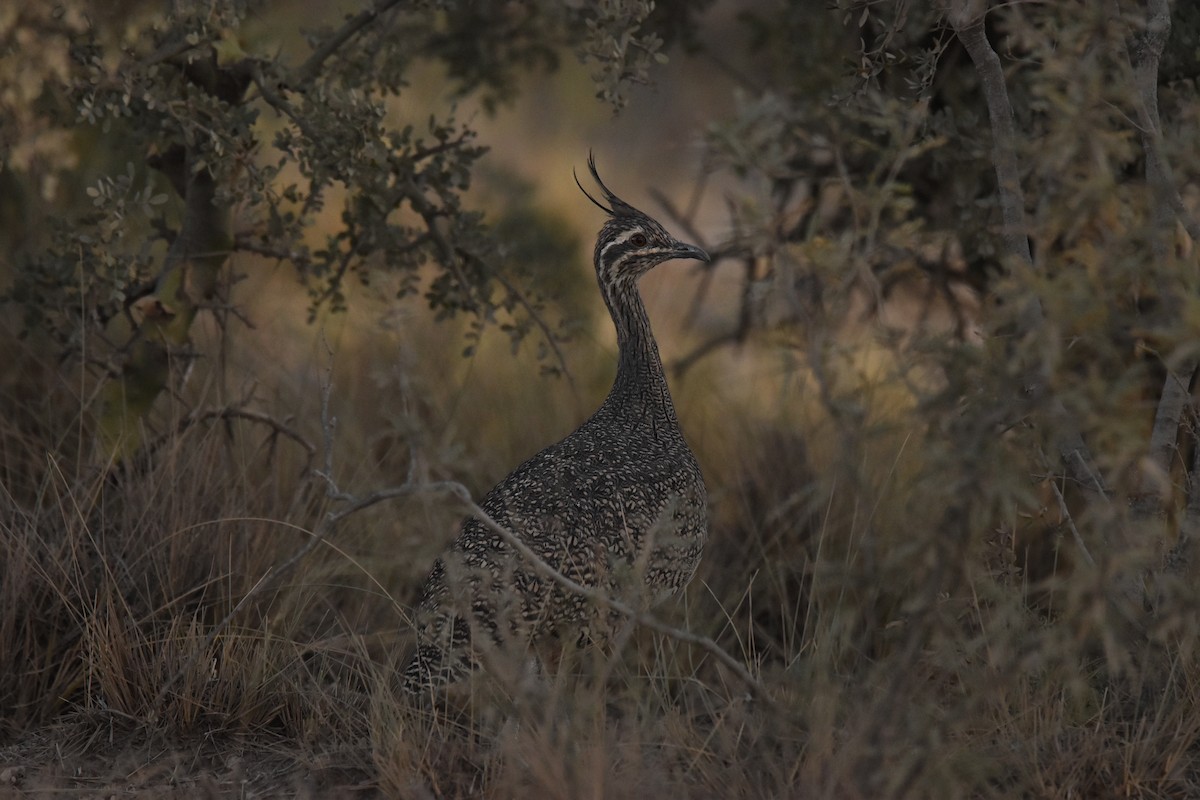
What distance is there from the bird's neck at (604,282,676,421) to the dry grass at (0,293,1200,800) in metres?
0.77

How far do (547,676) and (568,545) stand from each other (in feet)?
1.73

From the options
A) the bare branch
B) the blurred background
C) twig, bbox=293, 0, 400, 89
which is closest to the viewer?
the blurred background

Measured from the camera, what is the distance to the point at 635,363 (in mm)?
5012

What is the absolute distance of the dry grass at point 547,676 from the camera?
2.85 meters

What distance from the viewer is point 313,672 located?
4387 millimetres

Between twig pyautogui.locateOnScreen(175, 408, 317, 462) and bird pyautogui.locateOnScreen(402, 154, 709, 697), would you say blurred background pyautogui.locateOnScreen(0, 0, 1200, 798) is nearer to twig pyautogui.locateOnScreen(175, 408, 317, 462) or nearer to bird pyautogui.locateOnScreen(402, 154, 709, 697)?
twig pyautogui.locateOnScreen(175, 408, 317, 462)

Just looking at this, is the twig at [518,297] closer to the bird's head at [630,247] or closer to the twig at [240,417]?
the bird's head at [630,247]

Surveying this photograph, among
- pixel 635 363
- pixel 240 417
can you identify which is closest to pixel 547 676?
pixel 635 363

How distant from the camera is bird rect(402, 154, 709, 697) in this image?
3.86 m

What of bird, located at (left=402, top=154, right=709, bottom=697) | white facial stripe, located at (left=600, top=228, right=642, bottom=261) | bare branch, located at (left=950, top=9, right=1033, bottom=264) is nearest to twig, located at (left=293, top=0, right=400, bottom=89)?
white facial stripe, located at (left=600, top=228, right=642, bottom=261)

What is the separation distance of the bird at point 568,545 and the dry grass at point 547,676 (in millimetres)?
139

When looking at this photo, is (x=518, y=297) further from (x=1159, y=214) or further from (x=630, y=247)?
(x=1159, y=214)

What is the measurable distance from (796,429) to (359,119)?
8.75ft

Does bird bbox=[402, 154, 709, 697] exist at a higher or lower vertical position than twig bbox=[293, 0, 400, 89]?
lower
